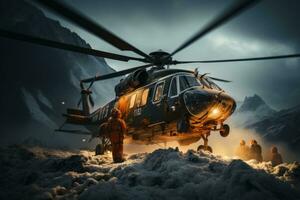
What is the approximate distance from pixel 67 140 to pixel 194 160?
117 ft

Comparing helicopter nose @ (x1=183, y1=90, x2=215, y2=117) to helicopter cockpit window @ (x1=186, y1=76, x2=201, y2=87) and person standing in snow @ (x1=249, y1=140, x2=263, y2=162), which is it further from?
person standing in snow @ (x1=249, y1=140, x2=263, y2=162)

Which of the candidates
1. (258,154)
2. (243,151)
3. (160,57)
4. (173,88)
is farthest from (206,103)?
(243,151)

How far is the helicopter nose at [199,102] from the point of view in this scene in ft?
29.8

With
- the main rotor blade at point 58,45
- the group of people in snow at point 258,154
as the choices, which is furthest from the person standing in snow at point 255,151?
the main rotor blade at point 58,45

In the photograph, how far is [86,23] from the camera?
6.68 metres

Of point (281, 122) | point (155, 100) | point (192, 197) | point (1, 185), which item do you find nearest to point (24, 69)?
point (155, 100)

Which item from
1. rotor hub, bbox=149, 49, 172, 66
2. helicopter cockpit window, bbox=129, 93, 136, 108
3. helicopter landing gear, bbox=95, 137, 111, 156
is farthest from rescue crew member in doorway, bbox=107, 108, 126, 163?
rotor hub, bbox=149, 49, 172, 66

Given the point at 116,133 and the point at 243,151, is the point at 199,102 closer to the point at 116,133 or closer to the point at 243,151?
the point at 116,133

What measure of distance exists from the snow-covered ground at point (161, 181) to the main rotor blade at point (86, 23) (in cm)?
324

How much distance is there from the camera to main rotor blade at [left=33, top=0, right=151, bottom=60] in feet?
17.4

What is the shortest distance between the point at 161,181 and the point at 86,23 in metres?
4.07

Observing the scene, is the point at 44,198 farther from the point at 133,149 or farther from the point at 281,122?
the point at 281,122

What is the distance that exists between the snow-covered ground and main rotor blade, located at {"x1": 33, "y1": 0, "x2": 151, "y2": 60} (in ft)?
10.6

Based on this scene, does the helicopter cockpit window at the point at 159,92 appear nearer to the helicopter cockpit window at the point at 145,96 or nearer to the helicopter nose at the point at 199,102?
the helicopter cockpit window at the point at 145,96
